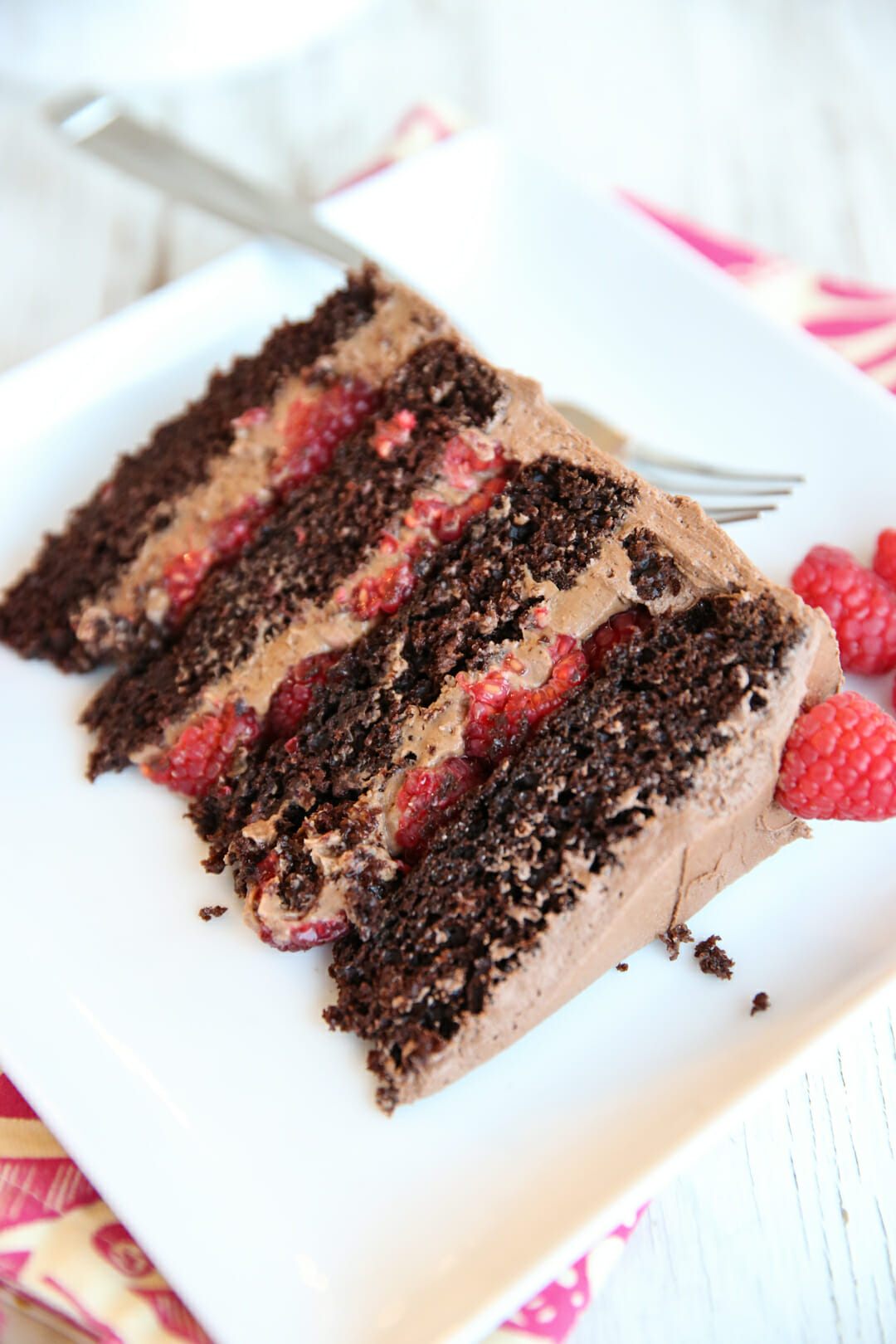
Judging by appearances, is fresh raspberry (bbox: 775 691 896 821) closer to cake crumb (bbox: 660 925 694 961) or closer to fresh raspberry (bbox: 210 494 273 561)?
A: cake crumb (bbox: 660 925 694 961)

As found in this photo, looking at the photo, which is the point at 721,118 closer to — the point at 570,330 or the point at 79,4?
the point at 570,330

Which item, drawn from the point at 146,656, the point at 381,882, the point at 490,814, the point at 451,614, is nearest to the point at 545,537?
the point at 451,614

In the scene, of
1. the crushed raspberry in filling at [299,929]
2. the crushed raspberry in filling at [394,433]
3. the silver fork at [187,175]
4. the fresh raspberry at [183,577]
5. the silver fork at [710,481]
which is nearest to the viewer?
the crushed raspberry in filling at [299,929]

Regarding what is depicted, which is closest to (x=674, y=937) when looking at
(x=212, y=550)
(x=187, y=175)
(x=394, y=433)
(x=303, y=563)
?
(x=303, y=563)

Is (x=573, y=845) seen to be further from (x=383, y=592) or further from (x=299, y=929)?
(x=383, y=592)

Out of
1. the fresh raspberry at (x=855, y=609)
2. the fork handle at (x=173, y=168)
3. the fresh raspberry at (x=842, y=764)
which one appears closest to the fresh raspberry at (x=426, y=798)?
the fresh raspberry at (x=842, y=764)

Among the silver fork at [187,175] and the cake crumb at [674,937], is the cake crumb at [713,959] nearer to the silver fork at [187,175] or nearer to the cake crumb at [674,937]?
the cake crumb at [674,937]
